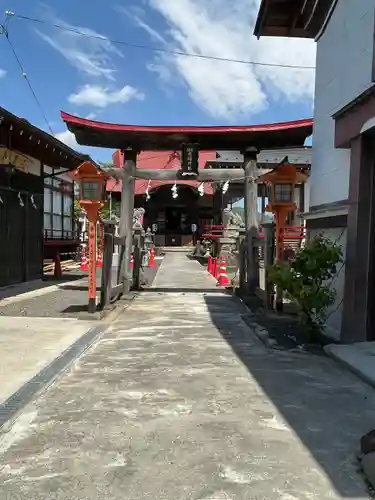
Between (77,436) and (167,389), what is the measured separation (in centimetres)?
141

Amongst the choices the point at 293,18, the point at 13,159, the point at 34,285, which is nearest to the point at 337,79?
the point at 293,18

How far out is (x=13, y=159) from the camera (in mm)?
13383

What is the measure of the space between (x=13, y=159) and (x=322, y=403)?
427 inches

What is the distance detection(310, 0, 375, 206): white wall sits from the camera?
746 cm

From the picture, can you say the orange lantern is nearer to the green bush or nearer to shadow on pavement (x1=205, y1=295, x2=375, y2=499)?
the green bush

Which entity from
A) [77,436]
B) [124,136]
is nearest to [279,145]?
[124,136]

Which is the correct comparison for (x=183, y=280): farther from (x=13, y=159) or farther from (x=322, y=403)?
(x=322, y=403)

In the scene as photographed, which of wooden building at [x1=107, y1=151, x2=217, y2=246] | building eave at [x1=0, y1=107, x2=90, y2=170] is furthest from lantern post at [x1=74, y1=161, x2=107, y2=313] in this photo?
wooden building at [x1=107, y1=151, x2=217, y2=246]

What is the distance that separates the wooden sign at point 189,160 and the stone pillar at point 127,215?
1355mm

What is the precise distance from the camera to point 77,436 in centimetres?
407

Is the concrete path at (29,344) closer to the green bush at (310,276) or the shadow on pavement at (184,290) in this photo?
the green bush at (310,276)

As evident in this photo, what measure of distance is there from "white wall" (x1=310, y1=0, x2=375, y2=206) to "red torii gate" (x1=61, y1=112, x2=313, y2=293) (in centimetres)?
405

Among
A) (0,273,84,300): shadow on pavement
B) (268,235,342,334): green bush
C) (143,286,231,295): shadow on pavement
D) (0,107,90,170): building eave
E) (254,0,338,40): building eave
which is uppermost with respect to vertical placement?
(254,0,338,40): building eave

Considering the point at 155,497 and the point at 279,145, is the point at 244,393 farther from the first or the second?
the point at 279,145
